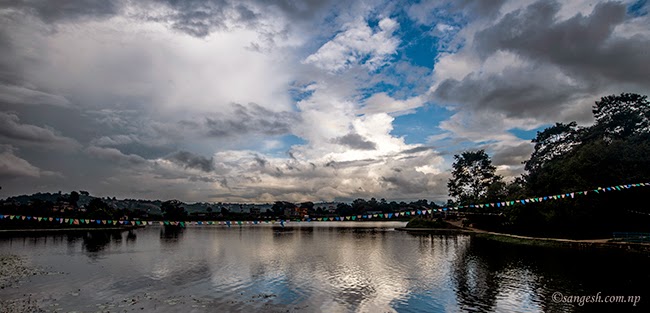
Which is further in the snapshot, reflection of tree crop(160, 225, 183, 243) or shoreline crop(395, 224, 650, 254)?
reflection of tree crop(160, 225, 183, 243)

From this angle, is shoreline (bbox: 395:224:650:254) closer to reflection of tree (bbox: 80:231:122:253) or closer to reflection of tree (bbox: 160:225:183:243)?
reflection of tree (bbox: 160:225:183:243)

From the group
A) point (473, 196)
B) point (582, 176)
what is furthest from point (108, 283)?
point (473, 196)

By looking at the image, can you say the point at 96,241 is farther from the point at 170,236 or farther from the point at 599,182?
the point at 599,182

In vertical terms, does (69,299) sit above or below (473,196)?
below

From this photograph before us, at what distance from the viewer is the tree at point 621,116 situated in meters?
57.8

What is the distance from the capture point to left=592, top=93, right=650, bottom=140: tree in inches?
2274

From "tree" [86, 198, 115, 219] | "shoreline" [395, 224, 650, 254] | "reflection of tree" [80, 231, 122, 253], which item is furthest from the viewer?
"tree" [86, 198, 115, 219]

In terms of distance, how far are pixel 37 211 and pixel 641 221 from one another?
11716 cm

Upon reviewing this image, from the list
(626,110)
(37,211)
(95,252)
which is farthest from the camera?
(37,211)

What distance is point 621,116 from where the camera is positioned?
59.0m

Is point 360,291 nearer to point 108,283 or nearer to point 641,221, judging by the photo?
point 108,283

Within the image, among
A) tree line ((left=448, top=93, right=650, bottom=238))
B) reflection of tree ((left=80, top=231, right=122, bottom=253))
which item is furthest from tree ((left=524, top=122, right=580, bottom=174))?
reflection of tree ((left=80, top=231, right=122, bottom=253))

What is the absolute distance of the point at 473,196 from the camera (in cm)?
9250

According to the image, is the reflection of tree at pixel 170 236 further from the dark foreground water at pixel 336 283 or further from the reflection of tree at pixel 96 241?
the dark foreground water at pixel 336 283
